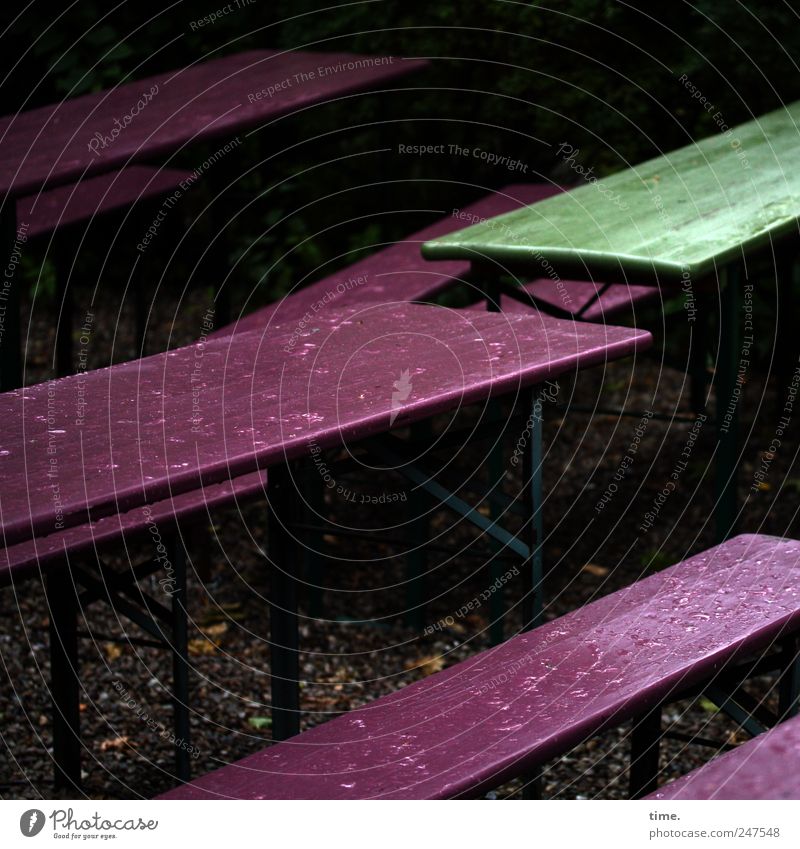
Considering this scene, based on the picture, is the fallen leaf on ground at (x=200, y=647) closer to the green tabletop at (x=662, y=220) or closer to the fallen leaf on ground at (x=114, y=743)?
the fallen leaf on ground at (x=114, y=743)

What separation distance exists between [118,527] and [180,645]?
1.12ft

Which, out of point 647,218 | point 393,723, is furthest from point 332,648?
point 393,723

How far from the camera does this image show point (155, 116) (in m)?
5.46

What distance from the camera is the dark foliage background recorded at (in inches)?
258

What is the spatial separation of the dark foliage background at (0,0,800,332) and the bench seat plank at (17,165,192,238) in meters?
0.43

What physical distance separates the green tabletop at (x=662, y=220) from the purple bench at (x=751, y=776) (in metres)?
1.77

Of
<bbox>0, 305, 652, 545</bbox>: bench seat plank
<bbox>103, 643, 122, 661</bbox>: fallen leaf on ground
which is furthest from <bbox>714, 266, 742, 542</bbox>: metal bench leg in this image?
<bbox>103, 643, 122, 661</bbox>: fallen leaf on ground

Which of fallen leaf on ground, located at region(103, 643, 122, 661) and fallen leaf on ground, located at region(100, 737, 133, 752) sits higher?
fallen leaf on ground, located at region(103, 643, 122, 661)

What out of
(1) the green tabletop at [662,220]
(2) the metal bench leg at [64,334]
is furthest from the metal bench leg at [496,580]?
(2) the metal bench leg at [64,334]

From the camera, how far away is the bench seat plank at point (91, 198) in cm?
580

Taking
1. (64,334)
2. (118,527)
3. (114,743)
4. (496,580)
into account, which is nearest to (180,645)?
(118,527)

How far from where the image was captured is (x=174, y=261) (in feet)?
28.2

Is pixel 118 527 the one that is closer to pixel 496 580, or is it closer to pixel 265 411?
pixel 265 411

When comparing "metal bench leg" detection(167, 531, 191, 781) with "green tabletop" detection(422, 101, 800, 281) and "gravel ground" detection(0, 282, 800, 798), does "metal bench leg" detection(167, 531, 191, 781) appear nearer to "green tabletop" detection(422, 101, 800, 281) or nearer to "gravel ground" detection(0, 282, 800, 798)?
"gravel ground" detection(0, 282, 800, 798)
